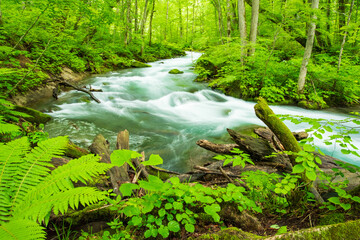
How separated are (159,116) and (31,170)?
6.42 m

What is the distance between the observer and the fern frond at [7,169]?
1098 millimetres

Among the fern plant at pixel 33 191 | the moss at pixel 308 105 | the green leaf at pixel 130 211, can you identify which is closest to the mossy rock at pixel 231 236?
the green leaf at pixel 130 211

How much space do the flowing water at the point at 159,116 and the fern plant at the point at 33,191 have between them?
343 centimetres

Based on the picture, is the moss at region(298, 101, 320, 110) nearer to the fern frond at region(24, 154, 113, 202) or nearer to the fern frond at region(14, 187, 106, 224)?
the fern frond at region(24, 154, 113, 202)

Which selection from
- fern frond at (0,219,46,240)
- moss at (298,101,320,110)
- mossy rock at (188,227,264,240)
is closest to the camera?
fern frond at (0,219,46,240)

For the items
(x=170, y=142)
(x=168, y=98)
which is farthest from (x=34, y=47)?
(x=170, y=142)

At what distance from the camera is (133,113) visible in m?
7.68

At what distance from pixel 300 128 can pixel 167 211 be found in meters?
6.74

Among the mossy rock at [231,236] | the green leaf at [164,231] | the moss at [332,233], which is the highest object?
the moss at [332,233]

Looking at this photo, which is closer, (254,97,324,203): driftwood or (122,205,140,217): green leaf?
(122,205,140,217): green leaf

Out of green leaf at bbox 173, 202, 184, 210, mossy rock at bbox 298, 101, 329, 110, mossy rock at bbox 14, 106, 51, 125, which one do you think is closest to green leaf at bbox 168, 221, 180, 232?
green leaf at bbox 173, 202, 184, 210

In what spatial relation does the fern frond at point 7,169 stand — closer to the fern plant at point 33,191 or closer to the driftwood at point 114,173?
the fern plant at point 33,191

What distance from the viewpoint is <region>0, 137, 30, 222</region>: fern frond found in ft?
3.60

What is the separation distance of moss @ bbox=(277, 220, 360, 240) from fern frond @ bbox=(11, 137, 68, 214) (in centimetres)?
161
